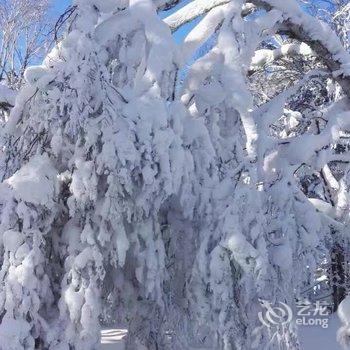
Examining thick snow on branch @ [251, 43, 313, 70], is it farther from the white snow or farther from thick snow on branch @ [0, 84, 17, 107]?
the white snow

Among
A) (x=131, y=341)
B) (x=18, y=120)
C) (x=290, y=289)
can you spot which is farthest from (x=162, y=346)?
(x=18, y=120)

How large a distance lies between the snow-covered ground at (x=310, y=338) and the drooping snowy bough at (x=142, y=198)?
408 cm

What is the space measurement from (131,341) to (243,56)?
2.57m

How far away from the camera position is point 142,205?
3051mm

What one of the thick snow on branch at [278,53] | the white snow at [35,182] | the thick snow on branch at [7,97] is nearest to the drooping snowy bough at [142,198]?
the white snow at [35,182]

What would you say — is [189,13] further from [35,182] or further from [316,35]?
[35,182]

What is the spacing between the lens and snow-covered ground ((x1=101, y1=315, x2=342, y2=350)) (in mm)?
7641

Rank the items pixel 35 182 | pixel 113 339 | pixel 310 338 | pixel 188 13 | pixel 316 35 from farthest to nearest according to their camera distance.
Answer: pixel 113 339 → pixel 310 338 → pixel 316 35 → pixel 188 13 → pixel 35 182

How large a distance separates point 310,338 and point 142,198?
611cm

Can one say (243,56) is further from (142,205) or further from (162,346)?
(162,346)

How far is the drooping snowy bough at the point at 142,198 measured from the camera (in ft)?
9.78

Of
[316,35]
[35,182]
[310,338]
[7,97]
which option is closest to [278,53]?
[316,35]

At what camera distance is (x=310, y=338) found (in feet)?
26.7

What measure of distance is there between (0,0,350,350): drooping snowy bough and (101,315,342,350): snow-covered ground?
13.4 feet
